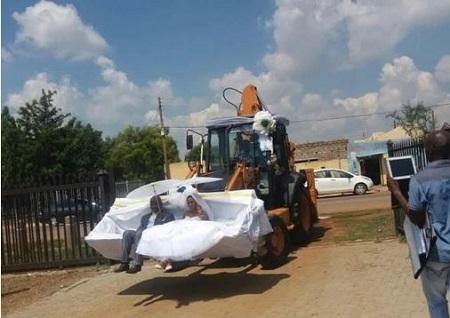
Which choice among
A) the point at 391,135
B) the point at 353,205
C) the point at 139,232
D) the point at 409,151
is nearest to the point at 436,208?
the point at 139,232

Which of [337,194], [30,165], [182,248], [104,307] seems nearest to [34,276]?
[104,307]

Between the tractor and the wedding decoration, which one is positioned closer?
the tractor

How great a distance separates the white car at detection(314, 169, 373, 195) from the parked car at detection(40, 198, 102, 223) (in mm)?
21896

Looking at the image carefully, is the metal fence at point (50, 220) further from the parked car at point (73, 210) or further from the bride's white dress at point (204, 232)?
the bride's white dress at point (204, 232)

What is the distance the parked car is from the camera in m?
12.3

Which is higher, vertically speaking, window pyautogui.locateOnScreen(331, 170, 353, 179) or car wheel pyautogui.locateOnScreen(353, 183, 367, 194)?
window pyautogui.locateOnScreen(331, 170, 353, 179)

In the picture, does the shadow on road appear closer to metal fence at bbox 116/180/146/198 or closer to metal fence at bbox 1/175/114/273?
metal fence at bbox 1/175/114/273

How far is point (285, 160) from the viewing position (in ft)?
44.8

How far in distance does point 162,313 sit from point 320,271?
2867 millimetres

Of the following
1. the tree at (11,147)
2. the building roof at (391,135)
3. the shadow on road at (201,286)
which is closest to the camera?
the shadow on road at (201,286)

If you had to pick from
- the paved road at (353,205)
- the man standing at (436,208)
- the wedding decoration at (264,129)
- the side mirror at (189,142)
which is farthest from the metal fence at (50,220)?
the paved road at (353,205)

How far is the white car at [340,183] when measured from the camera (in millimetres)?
33094

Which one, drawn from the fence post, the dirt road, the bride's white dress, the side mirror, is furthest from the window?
the bride's white dress

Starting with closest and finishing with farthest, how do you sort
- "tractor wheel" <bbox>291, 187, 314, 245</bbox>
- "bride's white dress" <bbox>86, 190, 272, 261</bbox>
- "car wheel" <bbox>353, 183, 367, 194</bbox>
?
"bride's white dress" <bbox>86, 190, 272, 261</bbox>, "tractor wheel" <bbox>291, 187, 314, 245</bbox>, "car wheel" <bbox>353, 183, 367, 194</bbox>
